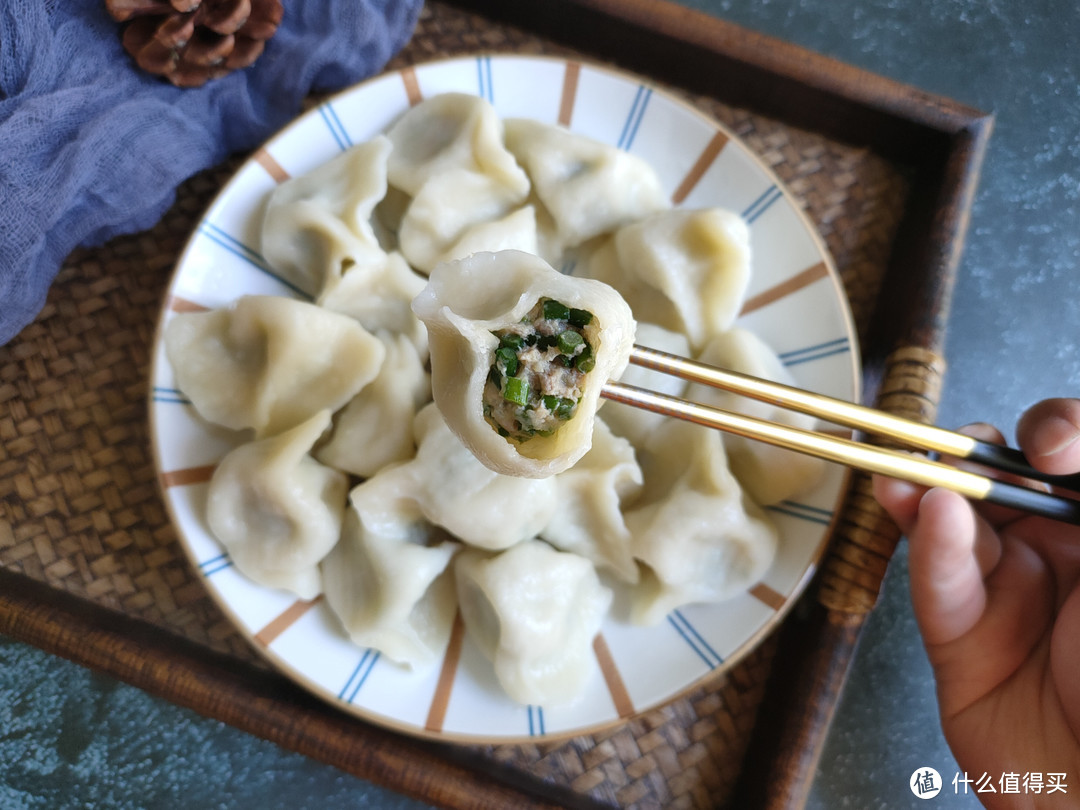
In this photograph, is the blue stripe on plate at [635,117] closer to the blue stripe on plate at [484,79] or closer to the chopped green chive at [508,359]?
the blue stripe on plate at [484,79]

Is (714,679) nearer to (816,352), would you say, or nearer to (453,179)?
(816,352)

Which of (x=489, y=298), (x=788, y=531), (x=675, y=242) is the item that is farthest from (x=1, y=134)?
(x=788, y=531)

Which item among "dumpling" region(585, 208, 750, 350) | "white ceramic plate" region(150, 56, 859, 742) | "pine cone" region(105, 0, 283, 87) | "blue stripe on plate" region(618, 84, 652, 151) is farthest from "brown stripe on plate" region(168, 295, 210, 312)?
"blue stripe on plate" region(618, 84, 652, 151)

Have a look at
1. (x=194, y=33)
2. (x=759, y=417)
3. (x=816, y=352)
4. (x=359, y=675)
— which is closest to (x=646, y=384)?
(x=759, y=417)

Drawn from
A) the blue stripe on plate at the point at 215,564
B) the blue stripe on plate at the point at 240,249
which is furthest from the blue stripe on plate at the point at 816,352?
the blue stripe on plate at the point at 215,564

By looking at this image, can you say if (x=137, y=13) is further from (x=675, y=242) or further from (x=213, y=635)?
(x=213, y=635)

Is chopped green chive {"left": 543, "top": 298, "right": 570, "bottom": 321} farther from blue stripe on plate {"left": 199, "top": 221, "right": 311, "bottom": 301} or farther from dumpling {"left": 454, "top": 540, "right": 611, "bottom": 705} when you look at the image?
Result: blue stripe on plate {"left": 199, "top": 221, "right": 311, "bottom": 301}
